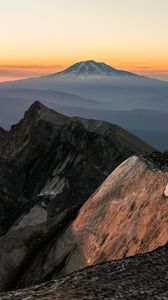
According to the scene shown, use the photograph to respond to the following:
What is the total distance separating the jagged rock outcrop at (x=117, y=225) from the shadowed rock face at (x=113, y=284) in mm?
4538

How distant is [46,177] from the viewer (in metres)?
76.6

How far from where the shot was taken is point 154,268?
78.7 ft

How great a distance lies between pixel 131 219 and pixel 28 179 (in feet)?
169

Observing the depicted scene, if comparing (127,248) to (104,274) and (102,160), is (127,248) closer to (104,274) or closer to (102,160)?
(104,274)

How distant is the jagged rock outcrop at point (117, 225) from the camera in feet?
100

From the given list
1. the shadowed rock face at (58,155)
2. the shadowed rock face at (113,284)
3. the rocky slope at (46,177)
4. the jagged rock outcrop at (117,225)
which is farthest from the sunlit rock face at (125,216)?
the shadowed rock face at (58,155)

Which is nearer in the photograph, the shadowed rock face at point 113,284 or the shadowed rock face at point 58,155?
the shadowed rock face at point 113,284

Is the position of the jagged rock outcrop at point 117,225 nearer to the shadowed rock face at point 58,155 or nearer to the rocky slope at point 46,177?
the rocky slope at point 46,177

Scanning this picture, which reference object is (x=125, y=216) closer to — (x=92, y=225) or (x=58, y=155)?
(x=92, y=225)

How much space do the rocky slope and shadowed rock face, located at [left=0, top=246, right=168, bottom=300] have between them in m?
8.23

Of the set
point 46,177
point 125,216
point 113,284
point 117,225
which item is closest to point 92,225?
point 117,225

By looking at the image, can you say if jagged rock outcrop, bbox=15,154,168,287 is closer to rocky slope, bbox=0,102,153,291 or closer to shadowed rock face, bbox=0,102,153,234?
rocky slope, bbox=0,102,153,291

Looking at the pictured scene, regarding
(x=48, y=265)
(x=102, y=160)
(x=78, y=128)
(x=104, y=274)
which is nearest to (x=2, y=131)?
(x=78, y=128)

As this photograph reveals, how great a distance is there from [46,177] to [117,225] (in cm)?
4462
